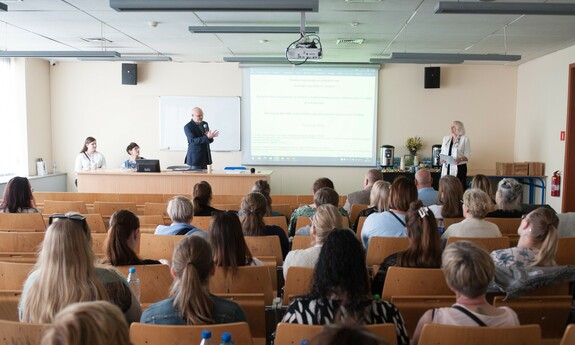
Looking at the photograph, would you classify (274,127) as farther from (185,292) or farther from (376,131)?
(185,292)

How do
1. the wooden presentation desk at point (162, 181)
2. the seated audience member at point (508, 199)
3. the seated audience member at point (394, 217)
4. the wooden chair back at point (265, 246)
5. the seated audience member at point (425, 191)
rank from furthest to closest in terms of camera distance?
the wooden presentation desk at point (162, 181), the seated audience member at point (425, 191), the seated audience member at point (508, 199), the seated audience member at point (394, 217), the wooden chair back at point (265, 246)

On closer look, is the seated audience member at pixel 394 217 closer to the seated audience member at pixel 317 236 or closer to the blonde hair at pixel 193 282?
the seated audience member at pixel 317 236

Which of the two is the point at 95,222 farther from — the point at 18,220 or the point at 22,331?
the point at 22,331

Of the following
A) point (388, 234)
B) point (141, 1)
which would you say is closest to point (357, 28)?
point (141, 1)

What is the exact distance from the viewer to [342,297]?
2.04 meters

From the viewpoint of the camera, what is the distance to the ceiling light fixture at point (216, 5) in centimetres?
476

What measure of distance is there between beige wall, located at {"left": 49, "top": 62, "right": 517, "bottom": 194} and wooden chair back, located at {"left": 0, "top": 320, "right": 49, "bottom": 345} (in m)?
8.75

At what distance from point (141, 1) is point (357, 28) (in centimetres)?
342

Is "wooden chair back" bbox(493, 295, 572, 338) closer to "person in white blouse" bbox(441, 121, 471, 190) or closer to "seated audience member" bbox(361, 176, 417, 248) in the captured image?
"seated audience member" bbox(361, 176, 417, 248)

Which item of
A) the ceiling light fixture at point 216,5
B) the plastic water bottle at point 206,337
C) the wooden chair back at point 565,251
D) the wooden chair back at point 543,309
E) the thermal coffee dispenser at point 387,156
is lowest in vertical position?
the wooden chair back at point 543,309

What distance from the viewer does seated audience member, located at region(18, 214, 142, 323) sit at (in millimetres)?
2043

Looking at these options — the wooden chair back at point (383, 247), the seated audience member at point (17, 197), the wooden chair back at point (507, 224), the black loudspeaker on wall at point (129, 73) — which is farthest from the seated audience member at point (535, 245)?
the black loudspeaker on wall at point (129, 73)

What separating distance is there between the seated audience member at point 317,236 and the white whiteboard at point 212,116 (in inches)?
295

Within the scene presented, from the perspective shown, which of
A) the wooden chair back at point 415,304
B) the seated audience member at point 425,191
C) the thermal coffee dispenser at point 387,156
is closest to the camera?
the wooden chair back at point 415,304
